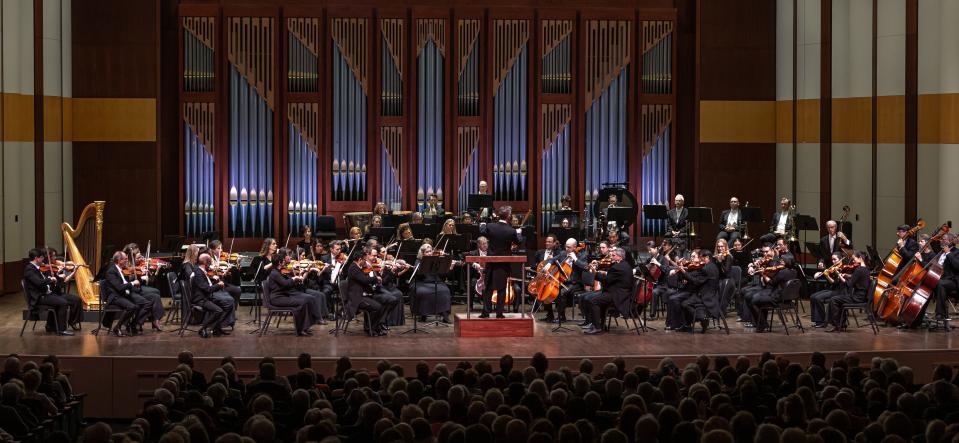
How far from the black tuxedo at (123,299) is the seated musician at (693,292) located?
6.39 meters

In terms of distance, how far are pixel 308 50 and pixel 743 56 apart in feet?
24.5

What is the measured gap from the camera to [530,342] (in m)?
14.1

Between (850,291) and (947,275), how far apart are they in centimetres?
138

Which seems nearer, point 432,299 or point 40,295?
point 40,295

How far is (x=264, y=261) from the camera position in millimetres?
15359

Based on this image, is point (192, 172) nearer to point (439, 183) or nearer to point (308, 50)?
point (308, 50)

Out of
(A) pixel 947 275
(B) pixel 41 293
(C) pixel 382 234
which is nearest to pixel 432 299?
(C) pixel 382 234

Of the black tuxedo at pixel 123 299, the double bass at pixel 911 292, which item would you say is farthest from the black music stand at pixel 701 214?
the black tuxedo at pixel 123 299

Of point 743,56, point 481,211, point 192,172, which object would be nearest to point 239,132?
point 192,172

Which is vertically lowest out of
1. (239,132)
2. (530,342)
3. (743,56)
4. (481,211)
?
(530,342)

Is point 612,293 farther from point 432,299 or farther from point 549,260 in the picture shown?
point 432,299

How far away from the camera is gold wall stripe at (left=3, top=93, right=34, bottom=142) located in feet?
59.6

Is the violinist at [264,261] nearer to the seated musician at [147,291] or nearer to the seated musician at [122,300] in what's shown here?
the seated musician at [147,291]

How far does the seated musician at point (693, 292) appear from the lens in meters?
15.1
